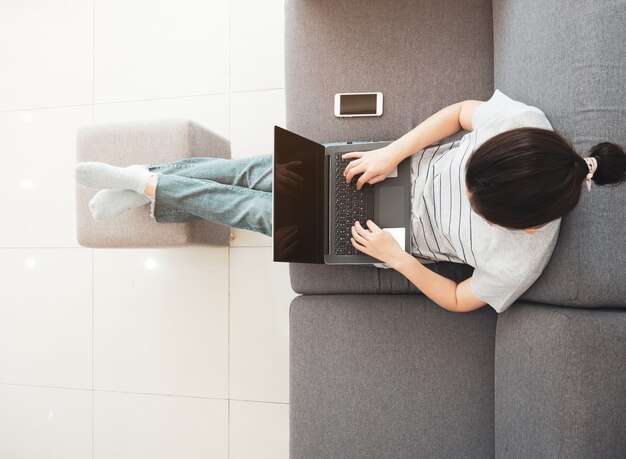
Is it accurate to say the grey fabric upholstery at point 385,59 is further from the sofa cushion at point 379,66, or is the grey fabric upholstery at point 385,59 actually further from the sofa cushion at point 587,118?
the sofa cushion at point 587,118

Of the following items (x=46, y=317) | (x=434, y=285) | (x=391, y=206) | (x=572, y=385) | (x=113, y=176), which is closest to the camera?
(x=572, y=385)

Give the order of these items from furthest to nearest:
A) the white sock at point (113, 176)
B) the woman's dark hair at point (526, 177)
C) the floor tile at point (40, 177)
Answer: the floor tile at point (40, 177) → the white sock at point (113, 176) → the woman's dark hair at point (526, 177)

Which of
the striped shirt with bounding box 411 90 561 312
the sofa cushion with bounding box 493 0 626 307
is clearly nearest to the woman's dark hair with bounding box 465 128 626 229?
the striped shirt with bounding box 411 90 561 312

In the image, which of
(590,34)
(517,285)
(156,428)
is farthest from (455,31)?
(156,428)

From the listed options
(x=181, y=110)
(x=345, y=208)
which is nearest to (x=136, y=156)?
(x=181, y=110)

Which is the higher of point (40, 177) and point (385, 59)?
point (385, 59)

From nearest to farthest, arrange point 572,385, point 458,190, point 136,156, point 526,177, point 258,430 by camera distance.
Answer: point 526,177 < point 572,385 < point 458,190 < point 136,156 < point 258,430

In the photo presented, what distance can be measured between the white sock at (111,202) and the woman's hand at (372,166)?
2.64 feet

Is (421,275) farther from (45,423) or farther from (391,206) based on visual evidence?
(45,423)

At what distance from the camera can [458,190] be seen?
4.00 feet

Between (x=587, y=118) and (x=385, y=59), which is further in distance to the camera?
(x=385, y=59)

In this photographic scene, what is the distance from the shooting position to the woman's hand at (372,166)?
1367mm

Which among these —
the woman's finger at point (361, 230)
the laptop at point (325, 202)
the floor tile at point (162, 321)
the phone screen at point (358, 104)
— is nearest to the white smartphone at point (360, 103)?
the phone screen at point (358, 104)

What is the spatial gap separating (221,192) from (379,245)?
0.60m
